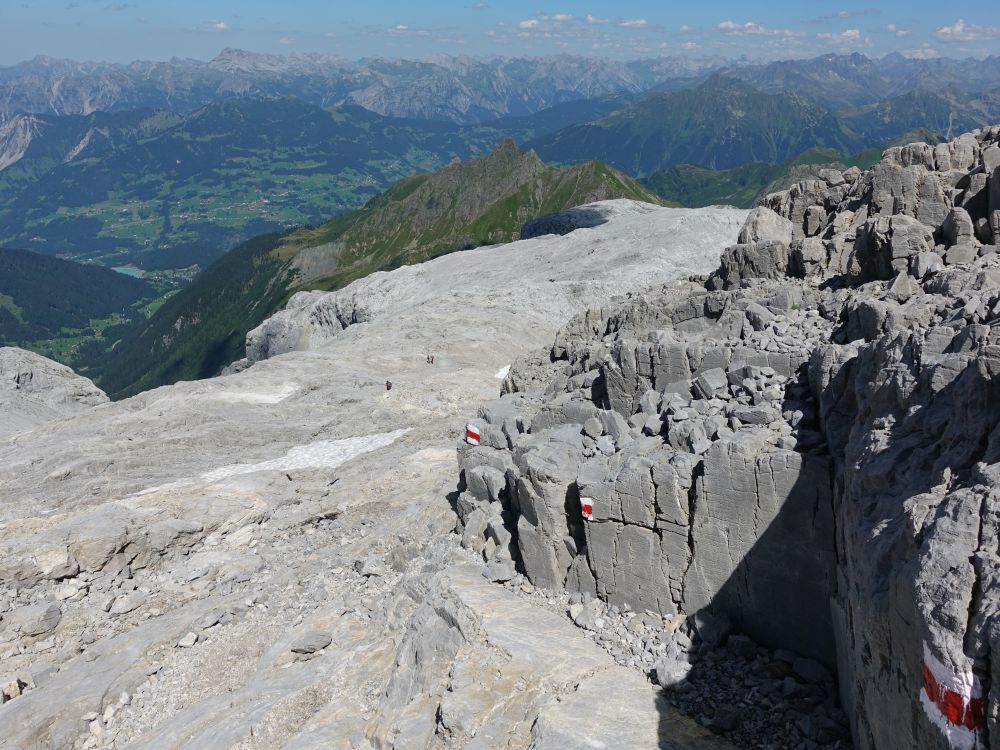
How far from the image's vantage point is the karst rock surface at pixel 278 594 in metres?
17.6

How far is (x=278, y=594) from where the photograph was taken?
26.2 m

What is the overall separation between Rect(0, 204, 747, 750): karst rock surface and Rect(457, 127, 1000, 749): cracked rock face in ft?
8.91

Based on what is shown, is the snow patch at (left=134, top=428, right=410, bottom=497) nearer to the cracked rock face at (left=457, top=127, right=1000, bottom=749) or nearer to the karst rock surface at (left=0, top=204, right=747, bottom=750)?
the karst rock surface at (left=0, top=204, right=747, bottom=750)

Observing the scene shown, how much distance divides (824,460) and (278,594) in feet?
60.4

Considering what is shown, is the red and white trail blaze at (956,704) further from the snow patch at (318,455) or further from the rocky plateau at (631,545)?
the snow patch at (318,455)

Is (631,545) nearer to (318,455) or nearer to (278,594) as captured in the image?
(278,594)

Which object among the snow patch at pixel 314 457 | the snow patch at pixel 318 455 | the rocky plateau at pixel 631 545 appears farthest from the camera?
the snow patch at pixel 318 455

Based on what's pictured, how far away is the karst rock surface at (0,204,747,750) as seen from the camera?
1756cm

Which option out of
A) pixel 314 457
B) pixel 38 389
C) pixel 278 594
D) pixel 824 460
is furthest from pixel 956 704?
pixel 38 389

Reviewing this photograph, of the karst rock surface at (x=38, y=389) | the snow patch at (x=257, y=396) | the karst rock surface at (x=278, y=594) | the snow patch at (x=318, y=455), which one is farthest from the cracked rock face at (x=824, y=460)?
the karst rock surface at (x=38, y=389)

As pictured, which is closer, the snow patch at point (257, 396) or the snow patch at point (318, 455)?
the snow patch at point (318, 455)

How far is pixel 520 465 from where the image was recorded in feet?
75.7

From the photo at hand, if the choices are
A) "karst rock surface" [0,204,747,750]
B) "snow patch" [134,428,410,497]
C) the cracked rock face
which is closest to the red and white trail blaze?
the cracked rock face

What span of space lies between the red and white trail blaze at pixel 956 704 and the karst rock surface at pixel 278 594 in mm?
6295
